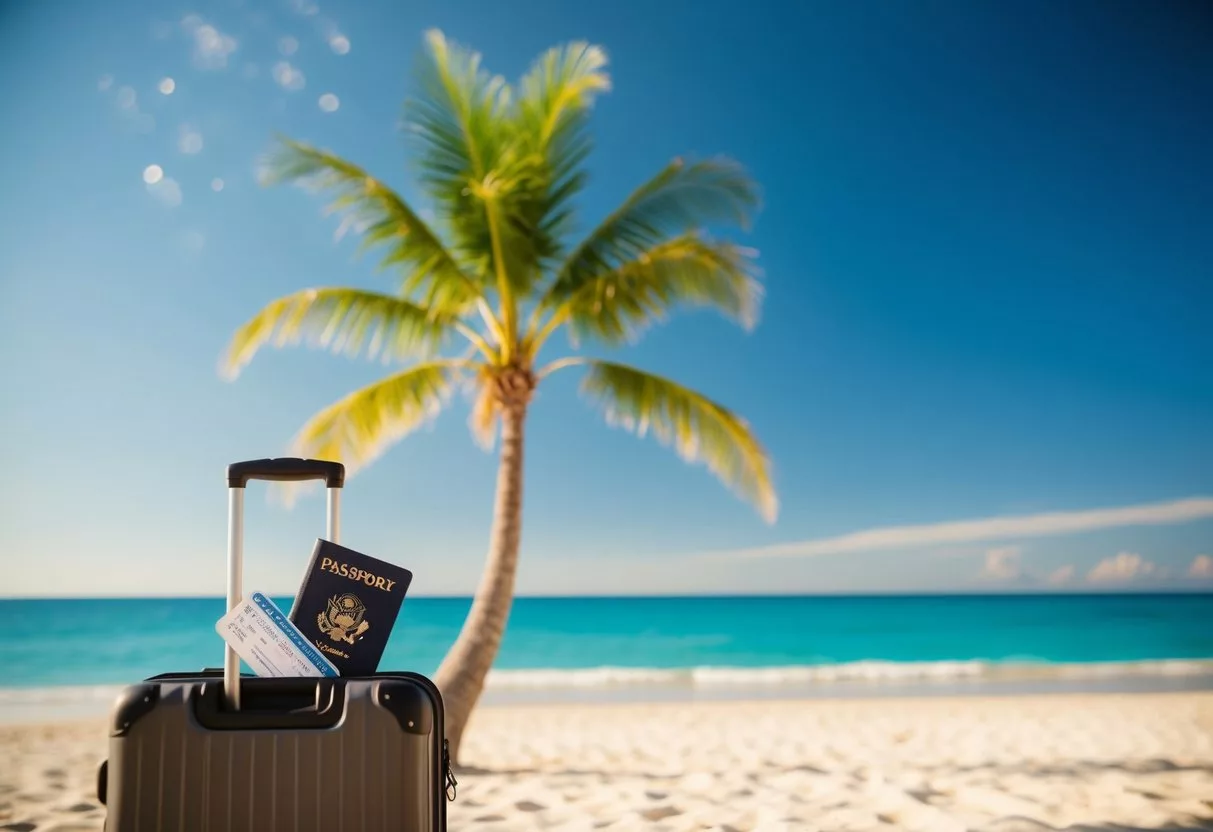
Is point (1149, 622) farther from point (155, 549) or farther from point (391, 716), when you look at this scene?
point (391, 716)

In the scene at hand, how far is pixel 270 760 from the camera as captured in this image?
57.7 inches

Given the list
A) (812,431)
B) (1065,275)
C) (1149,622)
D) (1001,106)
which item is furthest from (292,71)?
(1149,622)

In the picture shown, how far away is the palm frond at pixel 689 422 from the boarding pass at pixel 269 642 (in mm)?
3911

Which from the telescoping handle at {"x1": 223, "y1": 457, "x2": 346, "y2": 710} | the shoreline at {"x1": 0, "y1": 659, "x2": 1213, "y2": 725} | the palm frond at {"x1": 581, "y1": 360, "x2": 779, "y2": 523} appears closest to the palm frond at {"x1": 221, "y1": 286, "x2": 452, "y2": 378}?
the palm frond at {"x1": 581, "y1": 360, "x2": 779, "y2": 523}

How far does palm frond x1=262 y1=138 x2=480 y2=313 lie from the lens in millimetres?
4965

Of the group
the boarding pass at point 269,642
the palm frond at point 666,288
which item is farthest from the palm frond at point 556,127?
the boarding pass at point 269,642

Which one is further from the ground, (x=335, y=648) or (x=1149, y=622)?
(x=335, y=648)

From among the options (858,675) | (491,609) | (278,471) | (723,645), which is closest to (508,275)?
(491,609)

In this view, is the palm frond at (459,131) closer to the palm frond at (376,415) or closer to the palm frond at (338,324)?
the palm frond at (338,324)

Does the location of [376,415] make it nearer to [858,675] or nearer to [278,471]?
[278,471]

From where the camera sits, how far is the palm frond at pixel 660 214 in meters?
5.27

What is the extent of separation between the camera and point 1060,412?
17484mm

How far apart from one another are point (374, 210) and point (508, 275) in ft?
2.78

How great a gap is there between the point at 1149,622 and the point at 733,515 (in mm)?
11903
